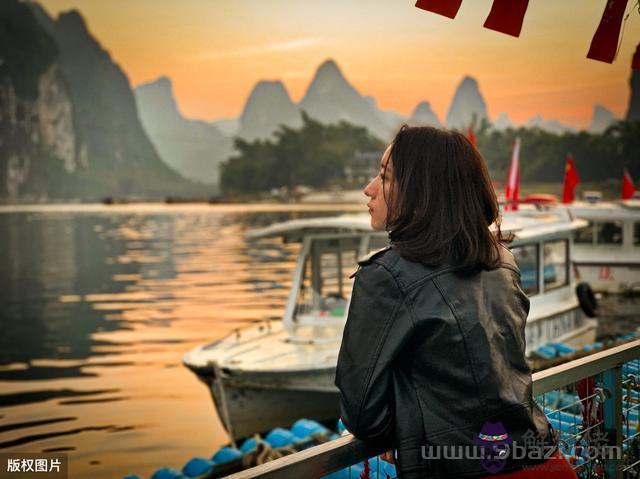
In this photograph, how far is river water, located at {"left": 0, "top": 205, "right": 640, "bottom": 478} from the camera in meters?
13.8

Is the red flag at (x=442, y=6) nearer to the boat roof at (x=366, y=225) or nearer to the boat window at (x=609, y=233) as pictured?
the boat roof at (x=366, y=225)

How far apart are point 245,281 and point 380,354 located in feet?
127

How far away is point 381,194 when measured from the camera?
2.21 m

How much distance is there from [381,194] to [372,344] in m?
0.41

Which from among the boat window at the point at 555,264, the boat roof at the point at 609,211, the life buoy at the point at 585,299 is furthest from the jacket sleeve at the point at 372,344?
the boat roof at the point at 609,211

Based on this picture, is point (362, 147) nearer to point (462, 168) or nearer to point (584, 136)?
point (584, 136)

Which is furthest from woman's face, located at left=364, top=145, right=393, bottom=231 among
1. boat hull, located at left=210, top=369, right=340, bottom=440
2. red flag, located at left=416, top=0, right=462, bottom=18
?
boat hull, located at left=210, top=369, right=340, bottom=440

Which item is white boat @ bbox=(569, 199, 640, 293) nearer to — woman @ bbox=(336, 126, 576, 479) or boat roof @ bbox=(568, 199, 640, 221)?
boat roof @ bbox=(568, 199, 640, 221)

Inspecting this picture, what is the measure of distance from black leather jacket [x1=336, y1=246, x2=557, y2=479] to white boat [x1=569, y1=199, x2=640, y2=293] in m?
23.8

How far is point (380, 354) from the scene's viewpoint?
1.99 meters

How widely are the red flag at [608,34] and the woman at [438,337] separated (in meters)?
2.66

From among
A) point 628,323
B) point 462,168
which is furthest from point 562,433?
point 628,323

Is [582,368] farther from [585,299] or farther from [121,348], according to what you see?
[121,348]

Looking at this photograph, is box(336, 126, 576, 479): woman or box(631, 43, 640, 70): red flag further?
box(631, 43, 640, 70): red flag
